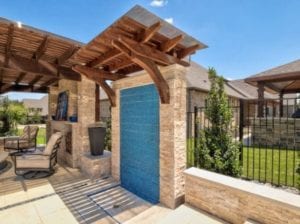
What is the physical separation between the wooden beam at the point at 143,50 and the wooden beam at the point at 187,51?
0.22m

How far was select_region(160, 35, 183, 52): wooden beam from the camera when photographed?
3.21 metres

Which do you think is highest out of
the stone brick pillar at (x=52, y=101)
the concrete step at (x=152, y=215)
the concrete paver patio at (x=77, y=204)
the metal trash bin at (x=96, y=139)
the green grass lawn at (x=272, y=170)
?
the stone brick pillar at (x=52, y=101)

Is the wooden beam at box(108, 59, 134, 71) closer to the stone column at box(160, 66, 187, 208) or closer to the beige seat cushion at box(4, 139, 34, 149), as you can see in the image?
the stone column at box(160, 66, 187, 208)

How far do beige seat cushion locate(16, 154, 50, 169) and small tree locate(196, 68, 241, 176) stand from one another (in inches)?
174

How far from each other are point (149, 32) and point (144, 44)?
50cm

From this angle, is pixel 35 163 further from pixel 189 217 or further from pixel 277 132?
pixel 277 132

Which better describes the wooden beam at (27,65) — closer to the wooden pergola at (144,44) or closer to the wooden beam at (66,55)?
the wooden beam at (66,55)

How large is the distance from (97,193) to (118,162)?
1113mm

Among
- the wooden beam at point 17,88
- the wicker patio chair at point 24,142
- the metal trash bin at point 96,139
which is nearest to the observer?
the metal trash bin at point 96,139

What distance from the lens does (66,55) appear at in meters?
5.46

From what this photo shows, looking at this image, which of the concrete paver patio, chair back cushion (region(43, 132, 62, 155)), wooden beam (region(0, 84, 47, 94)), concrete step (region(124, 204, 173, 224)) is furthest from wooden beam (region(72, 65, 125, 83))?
wooden beam (region(0, 84, 47, 94))

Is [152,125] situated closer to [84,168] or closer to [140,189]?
[140,189]

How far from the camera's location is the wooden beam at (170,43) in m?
3.21

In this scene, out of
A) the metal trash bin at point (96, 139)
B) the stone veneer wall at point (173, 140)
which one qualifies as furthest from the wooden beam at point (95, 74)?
the stone veneer wall at point (173, 140)
